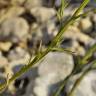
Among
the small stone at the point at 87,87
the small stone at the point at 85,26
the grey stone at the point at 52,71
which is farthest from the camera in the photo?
the small stone at the point at 85,26

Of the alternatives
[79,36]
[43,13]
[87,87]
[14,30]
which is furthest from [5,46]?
[87,87]

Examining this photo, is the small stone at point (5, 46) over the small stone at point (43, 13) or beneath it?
beneath

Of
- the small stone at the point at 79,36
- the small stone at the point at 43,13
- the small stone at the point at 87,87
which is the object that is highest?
the small stone at the point at 43,13

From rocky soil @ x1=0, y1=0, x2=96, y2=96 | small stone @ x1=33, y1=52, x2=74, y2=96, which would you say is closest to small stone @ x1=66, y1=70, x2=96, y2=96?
rocky soil @ x1=0, y1=0, x2=96, y2=96

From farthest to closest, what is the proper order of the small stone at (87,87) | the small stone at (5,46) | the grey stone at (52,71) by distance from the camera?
the small stone at (5,46)
the grey stone at (52,71)
the small stone at (87,87)

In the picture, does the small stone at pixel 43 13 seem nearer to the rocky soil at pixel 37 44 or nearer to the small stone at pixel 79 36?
the rocky soil at pixel 37 44

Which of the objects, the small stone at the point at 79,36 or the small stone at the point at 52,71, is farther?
the small stone at the point at 79,36

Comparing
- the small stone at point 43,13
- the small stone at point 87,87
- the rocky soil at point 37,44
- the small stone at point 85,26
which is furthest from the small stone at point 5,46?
the small stone at point 87,87

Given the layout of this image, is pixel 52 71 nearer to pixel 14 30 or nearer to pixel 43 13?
pixel 14 30
